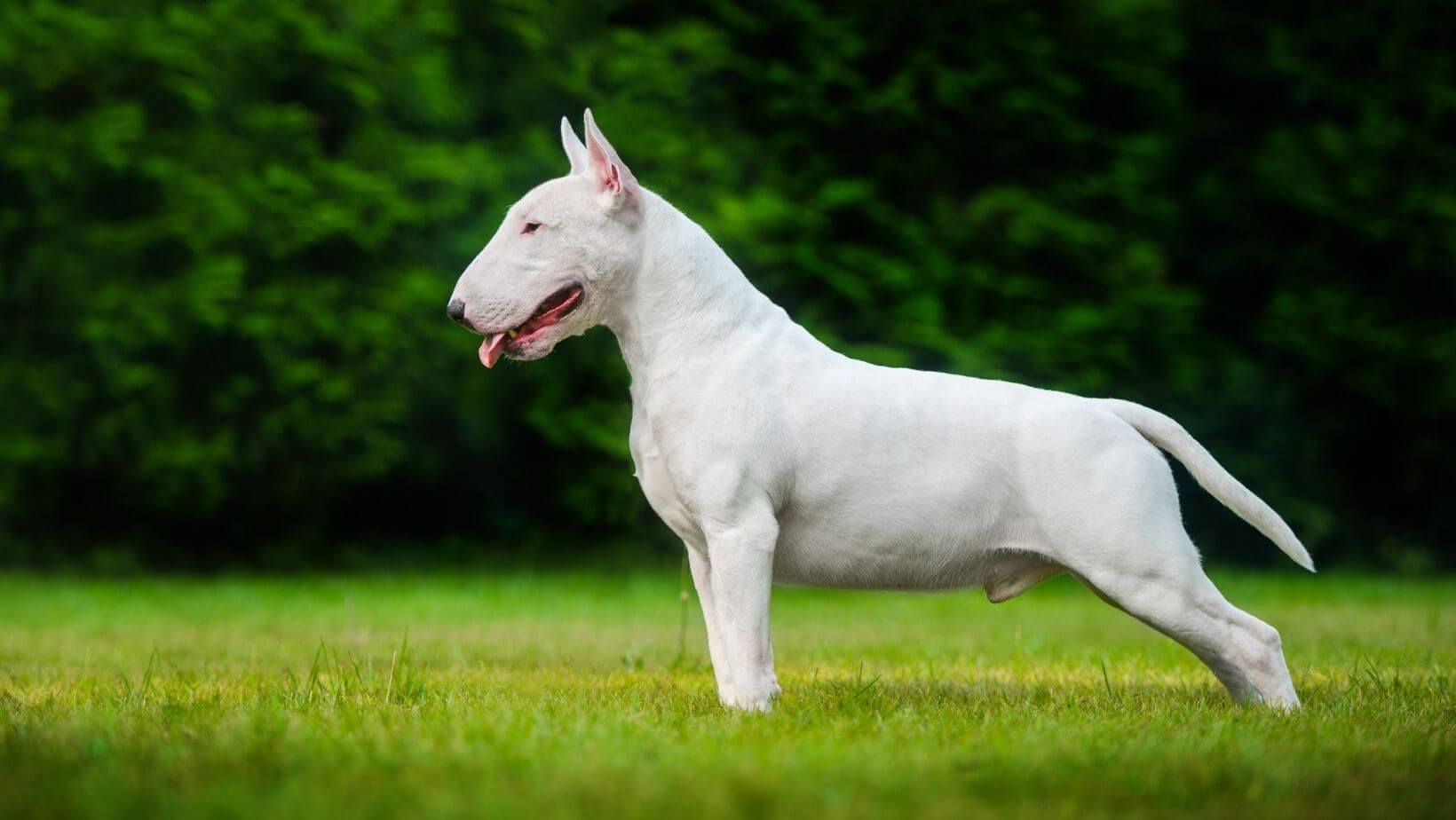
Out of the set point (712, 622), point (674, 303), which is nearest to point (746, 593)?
point (712, 622)

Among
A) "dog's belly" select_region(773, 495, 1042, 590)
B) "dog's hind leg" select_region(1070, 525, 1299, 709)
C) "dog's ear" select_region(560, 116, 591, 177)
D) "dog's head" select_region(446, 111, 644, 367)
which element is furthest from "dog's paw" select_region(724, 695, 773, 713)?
"dog's ear" select_region(560, 116, 591, 177)

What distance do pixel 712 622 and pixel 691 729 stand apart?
80 centimetres

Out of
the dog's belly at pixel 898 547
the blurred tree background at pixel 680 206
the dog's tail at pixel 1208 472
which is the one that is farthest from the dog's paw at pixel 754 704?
the blurred tree background at pixel 680 206

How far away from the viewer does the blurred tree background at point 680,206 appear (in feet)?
37.2

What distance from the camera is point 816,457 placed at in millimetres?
4012

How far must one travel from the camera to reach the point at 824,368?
416cm

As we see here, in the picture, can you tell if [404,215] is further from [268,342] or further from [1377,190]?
[1377,190]

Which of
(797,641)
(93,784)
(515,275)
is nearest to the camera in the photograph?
(93,784)

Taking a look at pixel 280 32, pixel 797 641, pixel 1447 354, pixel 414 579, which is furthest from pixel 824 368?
pixel 1447 354

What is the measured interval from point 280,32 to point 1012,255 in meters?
6.73

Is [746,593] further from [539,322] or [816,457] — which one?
[539,322]

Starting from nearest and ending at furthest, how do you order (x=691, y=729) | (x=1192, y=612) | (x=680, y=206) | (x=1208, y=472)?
(x=691, y=729)
(x=1192, y=612)
(x=1208, y=472)
(x=680, y=206)

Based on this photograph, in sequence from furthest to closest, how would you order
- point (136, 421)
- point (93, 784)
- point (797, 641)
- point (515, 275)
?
point (136, 421), point (797, 641), point (515, 275), point (93, 784)

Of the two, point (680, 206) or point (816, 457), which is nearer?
point (816, 457)
